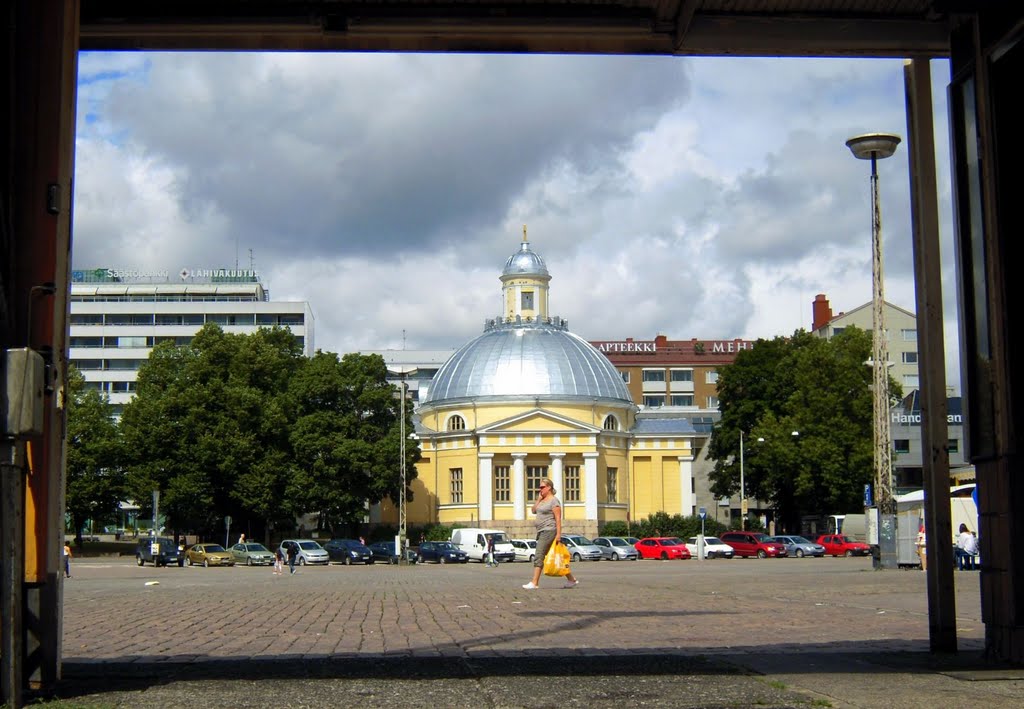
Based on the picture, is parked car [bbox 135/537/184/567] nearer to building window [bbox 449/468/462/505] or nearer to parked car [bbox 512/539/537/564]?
parked car [bbox 512/539/537/564]

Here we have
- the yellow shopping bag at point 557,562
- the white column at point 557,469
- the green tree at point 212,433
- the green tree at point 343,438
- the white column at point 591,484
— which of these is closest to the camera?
the yellow shopping bag at point 557,562

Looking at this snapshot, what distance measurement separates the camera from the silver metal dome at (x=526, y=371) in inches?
3524

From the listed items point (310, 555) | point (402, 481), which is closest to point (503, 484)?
point (402, 481)

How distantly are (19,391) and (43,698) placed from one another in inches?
72.0

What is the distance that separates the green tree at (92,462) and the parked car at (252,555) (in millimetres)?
14660

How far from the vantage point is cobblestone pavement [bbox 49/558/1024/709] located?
7367 mm

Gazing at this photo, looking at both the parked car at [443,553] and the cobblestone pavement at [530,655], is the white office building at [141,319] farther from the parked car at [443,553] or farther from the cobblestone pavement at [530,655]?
the cobblestone pavement at [530,655]

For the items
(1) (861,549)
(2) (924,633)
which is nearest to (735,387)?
(1) (861,549)

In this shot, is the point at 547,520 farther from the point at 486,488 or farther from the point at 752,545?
the point at 486,488

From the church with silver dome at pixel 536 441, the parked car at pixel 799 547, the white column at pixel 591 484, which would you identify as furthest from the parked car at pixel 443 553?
the white column at pixel 591 484

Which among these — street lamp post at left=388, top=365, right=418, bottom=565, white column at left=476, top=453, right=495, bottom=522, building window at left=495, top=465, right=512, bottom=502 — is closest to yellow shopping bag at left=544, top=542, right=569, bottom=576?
street lamp post at left=388, top=365, right=418, bottom=565

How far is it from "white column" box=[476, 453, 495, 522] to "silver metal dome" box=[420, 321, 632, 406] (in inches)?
196

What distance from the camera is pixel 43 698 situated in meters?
7.32

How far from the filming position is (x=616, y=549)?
6844 cm
